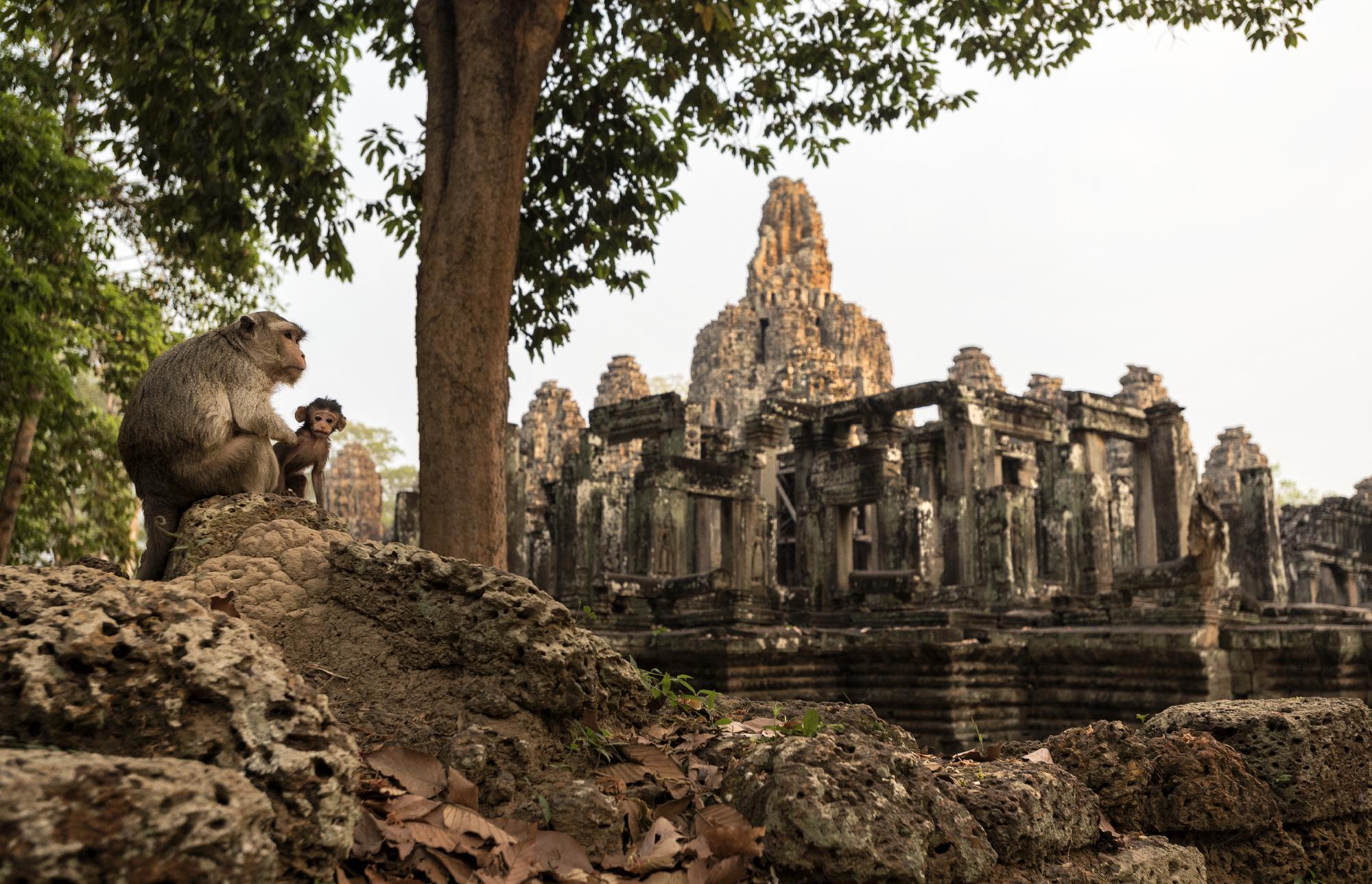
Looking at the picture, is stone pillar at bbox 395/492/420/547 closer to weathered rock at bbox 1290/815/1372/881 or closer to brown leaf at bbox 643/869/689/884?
weathered rock at bbox 1290/815/1372/881

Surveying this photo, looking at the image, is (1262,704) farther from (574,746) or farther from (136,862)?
(136,862)

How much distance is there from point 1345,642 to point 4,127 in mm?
11939

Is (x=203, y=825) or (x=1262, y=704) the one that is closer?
(x=203, y=825)

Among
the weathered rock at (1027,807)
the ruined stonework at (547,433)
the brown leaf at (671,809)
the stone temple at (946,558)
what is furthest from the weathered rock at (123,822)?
the ruined stonework at (547,433)

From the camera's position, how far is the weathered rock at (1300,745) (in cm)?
363

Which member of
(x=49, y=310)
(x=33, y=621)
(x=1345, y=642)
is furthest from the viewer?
(x=49, y=310)

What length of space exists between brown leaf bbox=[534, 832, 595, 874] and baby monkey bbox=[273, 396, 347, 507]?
2.33 m

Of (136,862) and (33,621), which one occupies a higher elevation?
(33,621)

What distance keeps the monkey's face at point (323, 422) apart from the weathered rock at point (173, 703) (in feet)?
8.07

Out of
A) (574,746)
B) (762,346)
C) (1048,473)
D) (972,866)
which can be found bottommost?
(972,866)

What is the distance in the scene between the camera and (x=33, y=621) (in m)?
1.87

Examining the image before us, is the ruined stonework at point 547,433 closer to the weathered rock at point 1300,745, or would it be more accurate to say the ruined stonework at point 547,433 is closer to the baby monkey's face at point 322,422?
the baby monkey's face at point 322,422

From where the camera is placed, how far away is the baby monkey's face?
4.44 m

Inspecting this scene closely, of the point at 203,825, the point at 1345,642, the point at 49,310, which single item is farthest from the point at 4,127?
the point at 1345,642
